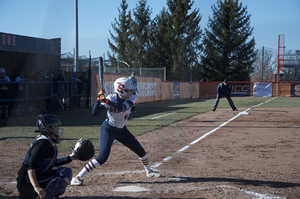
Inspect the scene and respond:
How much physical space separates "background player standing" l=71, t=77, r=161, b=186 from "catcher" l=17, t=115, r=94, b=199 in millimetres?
897

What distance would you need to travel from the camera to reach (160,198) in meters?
3.98

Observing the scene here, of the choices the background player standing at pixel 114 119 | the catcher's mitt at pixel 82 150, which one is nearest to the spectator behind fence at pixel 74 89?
the background player standing at pixel 114 119

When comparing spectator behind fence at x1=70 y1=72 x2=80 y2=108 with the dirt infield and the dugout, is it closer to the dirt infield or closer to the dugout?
the dugout

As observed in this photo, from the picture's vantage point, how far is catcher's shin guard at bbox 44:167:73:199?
3.31 meters

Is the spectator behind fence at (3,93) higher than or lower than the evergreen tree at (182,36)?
lower

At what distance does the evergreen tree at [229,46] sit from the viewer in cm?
4781

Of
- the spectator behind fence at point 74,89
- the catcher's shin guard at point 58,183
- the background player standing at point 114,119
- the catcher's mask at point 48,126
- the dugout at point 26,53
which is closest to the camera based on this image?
the catcher's shin guard at point 58,183

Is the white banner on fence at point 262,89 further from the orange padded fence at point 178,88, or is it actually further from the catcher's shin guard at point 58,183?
the catcher's shin guard at point 58,183

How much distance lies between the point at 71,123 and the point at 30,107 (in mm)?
3734

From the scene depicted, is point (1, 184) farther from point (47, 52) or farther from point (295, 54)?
point (295, 54)

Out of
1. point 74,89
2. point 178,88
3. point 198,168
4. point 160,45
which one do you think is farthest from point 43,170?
point 160,45

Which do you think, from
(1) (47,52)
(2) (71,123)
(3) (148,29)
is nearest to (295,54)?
(3) (148,29)

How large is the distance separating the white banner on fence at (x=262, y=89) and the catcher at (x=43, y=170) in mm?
35329

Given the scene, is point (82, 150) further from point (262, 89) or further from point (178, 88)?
point (262, 89)
